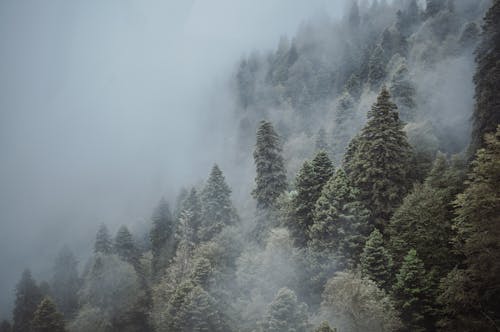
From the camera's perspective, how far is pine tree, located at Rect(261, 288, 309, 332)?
32750 millimetres

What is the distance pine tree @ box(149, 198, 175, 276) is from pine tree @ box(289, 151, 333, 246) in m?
34.4

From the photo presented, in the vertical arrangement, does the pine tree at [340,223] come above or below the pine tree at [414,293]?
above

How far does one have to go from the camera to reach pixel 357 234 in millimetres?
38719

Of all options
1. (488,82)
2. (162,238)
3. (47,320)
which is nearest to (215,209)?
(162,238)

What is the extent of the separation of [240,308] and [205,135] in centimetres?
15743

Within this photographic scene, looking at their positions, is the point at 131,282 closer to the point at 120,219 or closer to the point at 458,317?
the point at 458,317

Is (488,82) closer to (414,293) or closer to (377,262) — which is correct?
(377,262)

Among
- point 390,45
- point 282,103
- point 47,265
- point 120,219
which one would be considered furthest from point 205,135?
point 390,45

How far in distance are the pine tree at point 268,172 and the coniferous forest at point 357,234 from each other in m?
0.17

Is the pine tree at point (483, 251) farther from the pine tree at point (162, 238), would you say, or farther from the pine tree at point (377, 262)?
the pine tree at point (162, 238)

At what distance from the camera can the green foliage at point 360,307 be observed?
1168 inches

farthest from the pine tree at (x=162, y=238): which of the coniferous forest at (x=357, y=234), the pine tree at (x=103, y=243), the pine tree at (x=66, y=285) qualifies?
the pine tree at (x=66, y=285)

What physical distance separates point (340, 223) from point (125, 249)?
5620 centimetres

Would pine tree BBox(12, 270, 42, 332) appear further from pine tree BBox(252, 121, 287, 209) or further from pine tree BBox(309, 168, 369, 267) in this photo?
pine tree BBox(309, 168, 369, 267)
